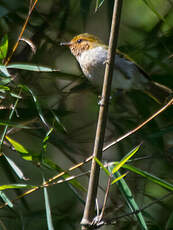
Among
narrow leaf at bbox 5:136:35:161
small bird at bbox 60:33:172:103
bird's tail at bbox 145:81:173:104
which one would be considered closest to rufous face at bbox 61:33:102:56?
small bird at bbox 60:33:172:103

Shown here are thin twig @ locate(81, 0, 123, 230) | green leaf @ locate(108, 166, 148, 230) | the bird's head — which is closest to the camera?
thin twig @ locate(81, 0, 123, 230)

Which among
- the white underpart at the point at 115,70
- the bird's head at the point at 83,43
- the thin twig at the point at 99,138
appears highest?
the bird's head at the point at 83,43

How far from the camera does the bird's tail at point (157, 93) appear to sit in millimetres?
2262

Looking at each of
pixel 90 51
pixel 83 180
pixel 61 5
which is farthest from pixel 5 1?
pixel 83 180

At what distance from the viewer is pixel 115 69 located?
2.40 meters

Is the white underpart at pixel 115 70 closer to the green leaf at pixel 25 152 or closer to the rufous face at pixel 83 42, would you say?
the rufous face at pixel 83 42

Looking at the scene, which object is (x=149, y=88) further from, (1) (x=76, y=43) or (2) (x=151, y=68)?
(1) (x=76, y=43)

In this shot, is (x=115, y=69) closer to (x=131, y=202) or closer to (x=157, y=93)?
(x=157, y=93)

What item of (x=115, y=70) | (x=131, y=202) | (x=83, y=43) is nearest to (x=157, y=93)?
(x=115, y=70)

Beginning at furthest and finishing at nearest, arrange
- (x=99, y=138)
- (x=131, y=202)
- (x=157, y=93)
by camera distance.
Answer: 1. (x=157, y=93)
2. (x=131, y=202)
3. (x=99, y=138)

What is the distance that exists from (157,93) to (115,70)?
0.89ft

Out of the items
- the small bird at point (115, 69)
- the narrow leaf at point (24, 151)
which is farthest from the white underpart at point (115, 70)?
the narrow leaf at point (24, 151)

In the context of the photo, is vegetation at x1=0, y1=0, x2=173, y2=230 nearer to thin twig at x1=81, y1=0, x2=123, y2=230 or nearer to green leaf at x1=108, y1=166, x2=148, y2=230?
green leaf at x1=108, y1=166, x2=148, y2=230

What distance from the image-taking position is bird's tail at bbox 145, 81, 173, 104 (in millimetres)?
2262
